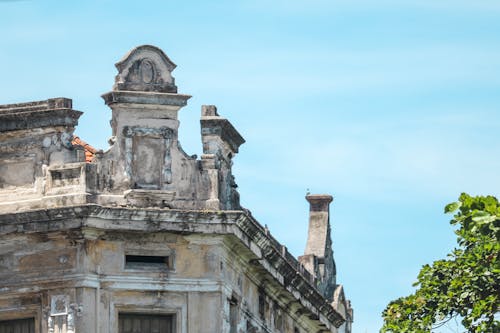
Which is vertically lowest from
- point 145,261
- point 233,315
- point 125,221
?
point 233,315

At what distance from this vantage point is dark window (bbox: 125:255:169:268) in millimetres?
42094

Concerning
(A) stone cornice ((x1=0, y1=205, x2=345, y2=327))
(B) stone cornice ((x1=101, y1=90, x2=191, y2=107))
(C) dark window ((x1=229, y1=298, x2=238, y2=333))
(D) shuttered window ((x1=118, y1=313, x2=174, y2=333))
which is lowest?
(D) shuttered window ((x1=118, y1=313, x2=174, y2=333))

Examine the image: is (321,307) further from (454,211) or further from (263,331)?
(454,211)

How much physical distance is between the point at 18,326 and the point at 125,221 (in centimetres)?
306

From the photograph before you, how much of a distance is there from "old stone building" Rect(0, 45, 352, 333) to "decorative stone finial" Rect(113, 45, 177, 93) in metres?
0.02

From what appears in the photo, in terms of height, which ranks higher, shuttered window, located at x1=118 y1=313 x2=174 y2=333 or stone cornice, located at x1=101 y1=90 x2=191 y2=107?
stone cornice, located at x1=101 y1=90 x2=191 y2=107

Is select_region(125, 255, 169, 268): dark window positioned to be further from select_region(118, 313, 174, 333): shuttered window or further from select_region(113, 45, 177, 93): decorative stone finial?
select_region(113, 45, 177, 93): decorative stone finial

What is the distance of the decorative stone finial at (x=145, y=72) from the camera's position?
1687 inches

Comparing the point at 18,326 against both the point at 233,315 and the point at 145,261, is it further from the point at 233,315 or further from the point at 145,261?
the point at 233,315

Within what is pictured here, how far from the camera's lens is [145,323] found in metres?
42.3

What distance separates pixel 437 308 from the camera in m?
43.3

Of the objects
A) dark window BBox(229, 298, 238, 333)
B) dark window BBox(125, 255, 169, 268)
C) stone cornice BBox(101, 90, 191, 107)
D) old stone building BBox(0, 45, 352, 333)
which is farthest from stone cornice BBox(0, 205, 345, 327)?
stone cornice BBox(101, 90, 191, 107)

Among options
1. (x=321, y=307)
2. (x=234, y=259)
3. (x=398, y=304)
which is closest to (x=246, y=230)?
(x=234, y=259)

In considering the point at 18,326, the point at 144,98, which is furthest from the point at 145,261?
the point at 144,98
